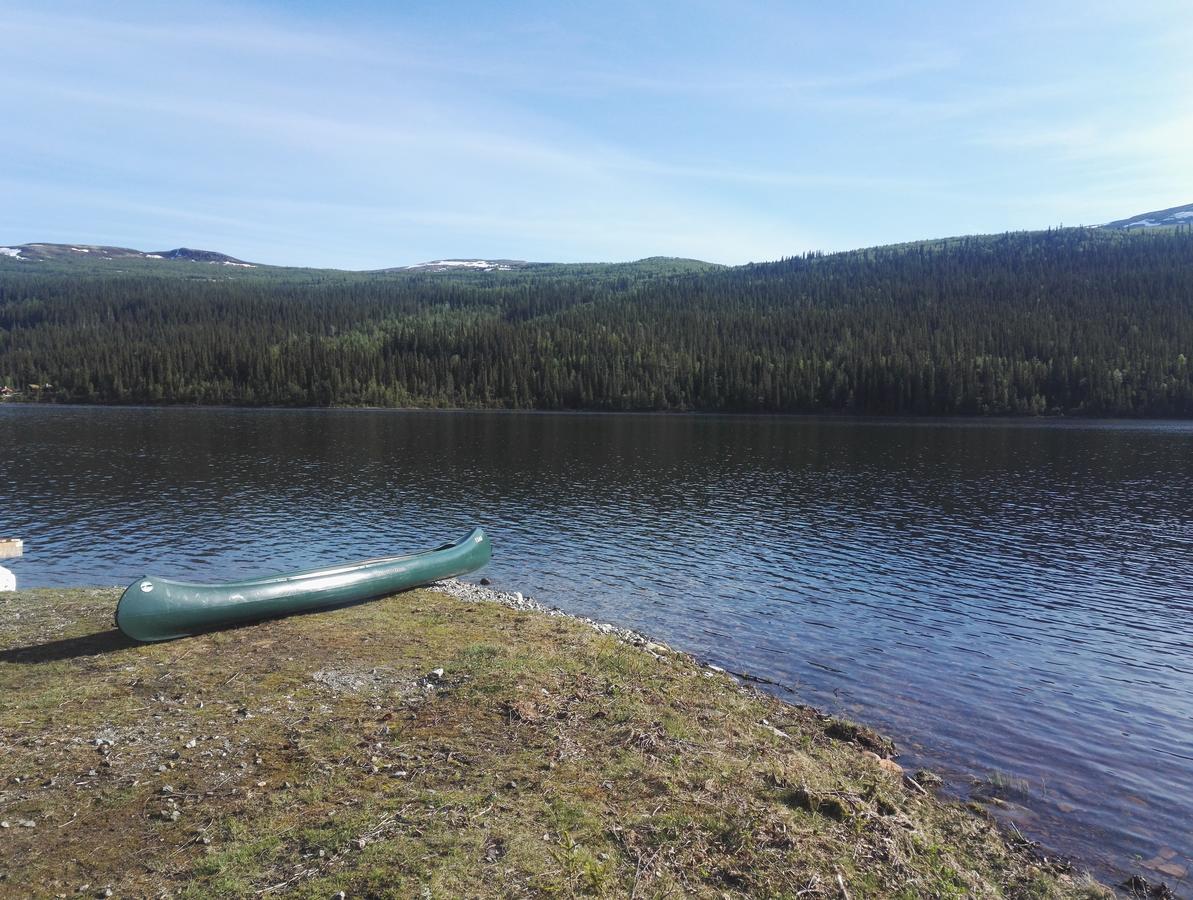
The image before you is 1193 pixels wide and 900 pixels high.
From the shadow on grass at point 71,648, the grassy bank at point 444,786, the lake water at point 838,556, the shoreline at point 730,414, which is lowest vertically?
the shoreline at point 730,414

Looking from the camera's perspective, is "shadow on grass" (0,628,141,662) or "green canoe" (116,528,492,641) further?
"green canoe" (116,528,492,641)

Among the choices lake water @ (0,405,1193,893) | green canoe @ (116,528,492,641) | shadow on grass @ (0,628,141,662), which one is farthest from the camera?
green canoe @ (116,528,492,641)

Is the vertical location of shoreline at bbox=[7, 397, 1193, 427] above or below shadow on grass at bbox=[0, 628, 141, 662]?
below

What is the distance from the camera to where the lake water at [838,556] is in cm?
1536

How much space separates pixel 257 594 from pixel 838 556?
1025 inches

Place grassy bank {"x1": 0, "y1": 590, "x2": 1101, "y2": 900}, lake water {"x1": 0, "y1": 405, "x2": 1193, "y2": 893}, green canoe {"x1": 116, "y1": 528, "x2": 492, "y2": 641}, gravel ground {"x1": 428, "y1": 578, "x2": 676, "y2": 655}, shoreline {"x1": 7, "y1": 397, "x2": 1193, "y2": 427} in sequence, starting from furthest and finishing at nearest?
1. shoreline {"x1": 7, "y1": 397, "x2": 1193, "y2": 427}
2. gravel ground {"x1": 428, "y1": 578, "x2": 676, "y2": 655}
3. green canoe {"x1": 116, "y1": 528, "x2": 492, "y2": 641}
4. lake water {"x1": 0, "y1": 405, "x2": 1193, "y2": 893}
5. grassy bank {"x1": 0, "y1": 590, "x2": 1101, "y2": 900}

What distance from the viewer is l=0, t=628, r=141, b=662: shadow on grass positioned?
16078 mm

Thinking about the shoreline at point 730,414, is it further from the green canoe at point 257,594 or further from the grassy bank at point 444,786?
the grassy bank at point 444,786

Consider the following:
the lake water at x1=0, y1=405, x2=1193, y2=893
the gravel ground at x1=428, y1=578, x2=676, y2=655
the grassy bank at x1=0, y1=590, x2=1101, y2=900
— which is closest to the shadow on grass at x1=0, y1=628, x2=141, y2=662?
the grassy bank at x1=0, y1=590, x2=1101, y2=900

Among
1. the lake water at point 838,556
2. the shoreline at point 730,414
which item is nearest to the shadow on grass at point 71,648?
the lake water at point 838,556

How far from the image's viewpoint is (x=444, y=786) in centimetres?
1020

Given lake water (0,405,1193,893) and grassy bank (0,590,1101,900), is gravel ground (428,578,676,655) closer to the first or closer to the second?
lake water (0,405,1193,893)

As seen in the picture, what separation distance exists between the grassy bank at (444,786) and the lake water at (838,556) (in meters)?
3.59

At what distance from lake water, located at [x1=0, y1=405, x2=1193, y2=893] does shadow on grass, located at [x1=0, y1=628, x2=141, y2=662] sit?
11029mm
